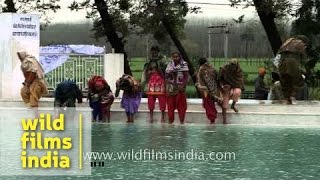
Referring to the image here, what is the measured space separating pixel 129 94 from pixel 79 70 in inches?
178

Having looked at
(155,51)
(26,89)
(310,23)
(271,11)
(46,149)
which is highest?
(271,11)

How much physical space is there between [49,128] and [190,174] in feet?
8.62

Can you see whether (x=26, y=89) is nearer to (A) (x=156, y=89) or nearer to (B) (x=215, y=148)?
(A) (x=156, y=89)

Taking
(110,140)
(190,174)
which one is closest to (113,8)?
(110,140)

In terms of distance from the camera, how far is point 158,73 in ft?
43.1

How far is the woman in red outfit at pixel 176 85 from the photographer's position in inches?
501

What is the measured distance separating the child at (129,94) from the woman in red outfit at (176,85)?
0.68m

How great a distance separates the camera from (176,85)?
1272 centimetres

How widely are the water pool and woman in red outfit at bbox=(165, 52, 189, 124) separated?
14.2 inches

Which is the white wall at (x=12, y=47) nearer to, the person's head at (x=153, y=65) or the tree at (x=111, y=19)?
the person's head at (x=153, y=65)

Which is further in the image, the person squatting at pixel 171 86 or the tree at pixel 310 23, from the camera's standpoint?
the tree at pixel 310 23

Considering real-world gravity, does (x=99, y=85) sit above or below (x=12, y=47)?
below

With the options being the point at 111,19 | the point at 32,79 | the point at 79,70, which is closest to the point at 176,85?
the point at 32,79

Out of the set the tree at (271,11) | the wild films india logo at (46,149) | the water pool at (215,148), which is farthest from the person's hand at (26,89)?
the tree at (271,11)
